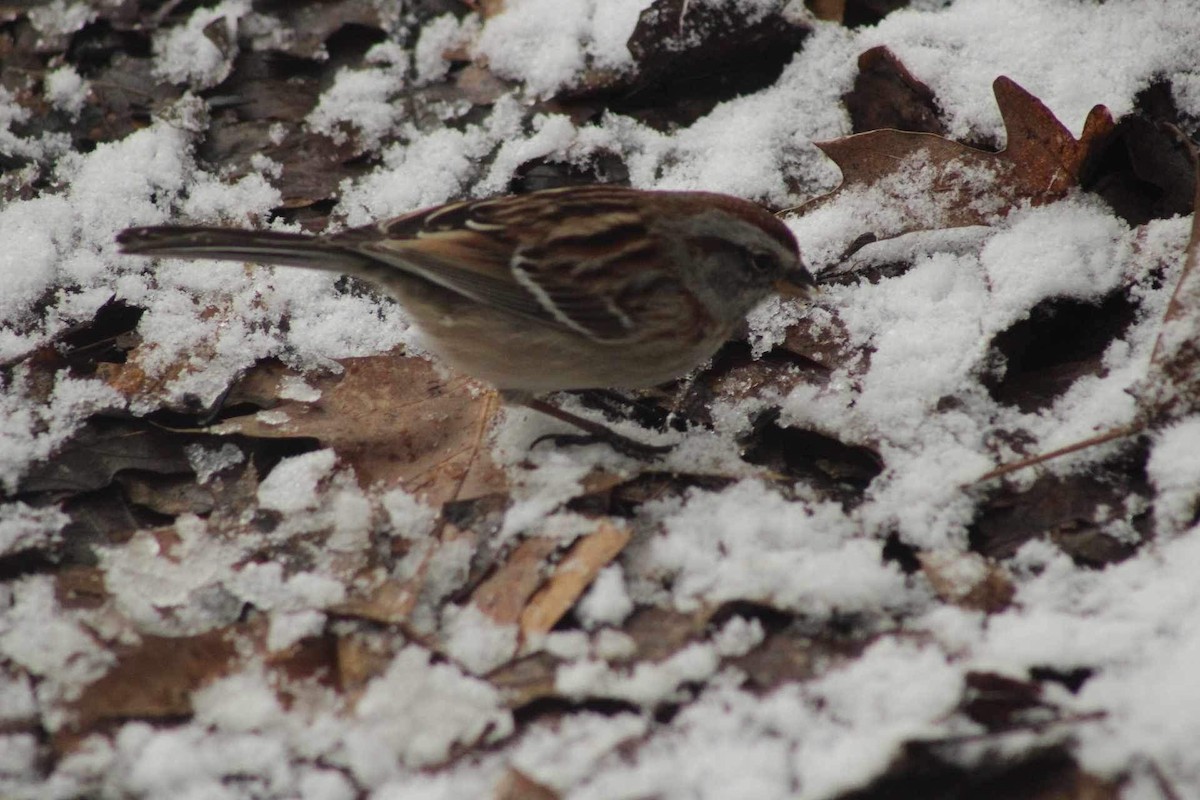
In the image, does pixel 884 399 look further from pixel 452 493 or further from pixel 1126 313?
pixel 452 493

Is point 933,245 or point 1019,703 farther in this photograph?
point 933,245

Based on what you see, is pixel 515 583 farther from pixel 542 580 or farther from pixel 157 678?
pixel 157 678

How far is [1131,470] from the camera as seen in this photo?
10.0 ft

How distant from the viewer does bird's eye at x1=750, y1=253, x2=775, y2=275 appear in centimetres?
354

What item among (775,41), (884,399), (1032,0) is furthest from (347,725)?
(1032,0)

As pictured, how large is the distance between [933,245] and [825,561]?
1557 mm

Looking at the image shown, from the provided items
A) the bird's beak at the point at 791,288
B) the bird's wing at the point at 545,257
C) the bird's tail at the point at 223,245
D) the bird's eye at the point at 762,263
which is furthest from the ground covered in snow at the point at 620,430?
the bird's tail at the point at 223,245

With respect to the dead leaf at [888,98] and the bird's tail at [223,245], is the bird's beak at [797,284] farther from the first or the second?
the bird's tail at [223,245]

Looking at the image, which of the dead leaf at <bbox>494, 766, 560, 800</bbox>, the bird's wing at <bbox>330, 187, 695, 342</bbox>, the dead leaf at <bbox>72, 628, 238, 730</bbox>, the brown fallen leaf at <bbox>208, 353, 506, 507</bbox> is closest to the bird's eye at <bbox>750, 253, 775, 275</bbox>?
the bird's wing at <bbox>330, 187, 695, 342</bbox>

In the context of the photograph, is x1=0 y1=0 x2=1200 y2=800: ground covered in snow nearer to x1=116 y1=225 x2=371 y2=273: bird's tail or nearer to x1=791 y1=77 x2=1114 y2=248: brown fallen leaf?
x1=791 y1=77 x2=1114 y2=248: brown fallen leaf

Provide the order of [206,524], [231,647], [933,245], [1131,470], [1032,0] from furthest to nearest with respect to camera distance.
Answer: [1032,0] < [933,245] < [206,524] < [1131,470] < [231,647]

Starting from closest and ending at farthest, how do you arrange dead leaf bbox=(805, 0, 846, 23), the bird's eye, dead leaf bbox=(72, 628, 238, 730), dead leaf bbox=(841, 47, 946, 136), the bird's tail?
dead leaf bbox=(72, 628, 238, 730) → the bird's tail → the bird's eye → dead leaf bbox=(841, 47, 946, 136) → dead leaf bbox=(805, 0, 846, 23)

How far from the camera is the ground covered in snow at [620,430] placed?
2.55 metres

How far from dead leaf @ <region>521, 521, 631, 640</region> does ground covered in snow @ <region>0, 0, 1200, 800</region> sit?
0.01 meters
